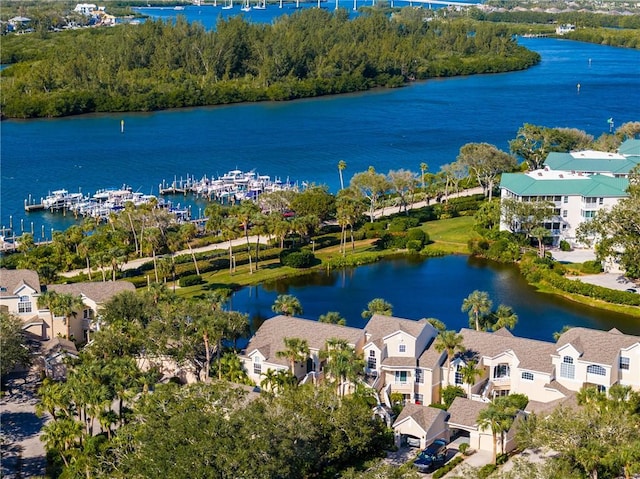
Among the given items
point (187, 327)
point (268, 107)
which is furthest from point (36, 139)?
point (187, 327)

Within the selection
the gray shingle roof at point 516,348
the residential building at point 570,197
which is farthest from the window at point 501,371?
the residential building at point 570,197

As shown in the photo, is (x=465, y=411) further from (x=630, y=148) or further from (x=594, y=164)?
(x=630, y=148)

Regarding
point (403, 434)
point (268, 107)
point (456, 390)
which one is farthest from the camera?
point (268, 107)

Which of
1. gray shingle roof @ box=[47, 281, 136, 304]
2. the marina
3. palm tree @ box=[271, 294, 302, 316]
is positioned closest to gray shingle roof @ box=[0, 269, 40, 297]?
gray shingle roof @ box=[47, 281, 136, 304]

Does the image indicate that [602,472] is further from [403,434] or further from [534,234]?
[534,234]

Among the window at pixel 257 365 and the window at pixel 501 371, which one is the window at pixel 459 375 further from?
the window at pixel 257 365

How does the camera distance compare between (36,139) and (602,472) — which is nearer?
(602,472)
